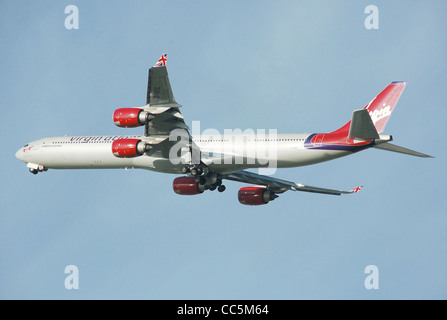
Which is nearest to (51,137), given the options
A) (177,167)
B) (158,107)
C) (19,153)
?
(19,153)

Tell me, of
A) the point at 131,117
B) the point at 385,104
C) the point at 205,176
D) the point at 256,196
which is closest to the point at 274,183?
the point at 256,196

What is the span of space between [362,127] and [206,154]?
10.9 metres

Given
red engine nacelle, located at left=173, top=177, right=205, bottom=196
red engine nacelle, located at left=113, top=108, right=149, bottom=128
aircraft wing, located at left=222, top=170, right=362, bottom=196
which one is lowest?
red engine nacelle, located at left=173, top=177, right=205, bottom=196

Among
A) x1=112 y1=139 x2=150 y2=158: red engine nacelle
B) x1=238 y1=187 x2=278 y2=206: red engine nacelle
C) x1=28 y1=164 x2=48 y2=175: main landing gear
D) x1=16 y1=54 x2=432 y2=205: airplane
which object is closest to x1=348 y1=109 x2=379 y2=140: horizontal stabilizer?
x1=16 y1=54 x2=432 y2=205: airplane

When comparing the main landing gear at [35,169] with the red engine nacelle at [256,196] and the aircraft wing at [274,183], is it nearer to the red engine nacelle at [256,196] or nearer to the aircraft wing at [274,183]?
the aircraft wing at [274,183]

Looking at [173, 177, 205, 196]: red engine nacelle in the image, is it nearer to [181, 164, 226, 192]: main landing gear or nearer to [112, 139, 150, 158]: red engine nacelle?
[181, 164, 226, 192]: main landing gear

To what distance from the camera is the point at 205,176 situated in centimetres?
4375

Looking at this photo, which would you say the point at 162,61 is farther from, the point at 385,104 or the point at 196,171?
the point at 385,104

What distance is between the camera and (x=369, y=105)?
40188mm

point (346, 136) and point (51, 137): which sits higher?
point (51, 137)

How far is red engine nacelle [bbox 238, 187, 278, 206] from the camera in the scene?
4894 cm

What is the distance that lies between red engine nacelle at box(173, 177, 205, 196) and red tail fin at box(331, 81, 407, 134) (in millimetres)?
10503

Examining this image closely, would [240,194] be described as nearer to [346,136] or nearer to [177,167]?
[177,167]

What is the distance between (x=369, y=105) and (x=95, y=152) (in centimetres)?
1835
